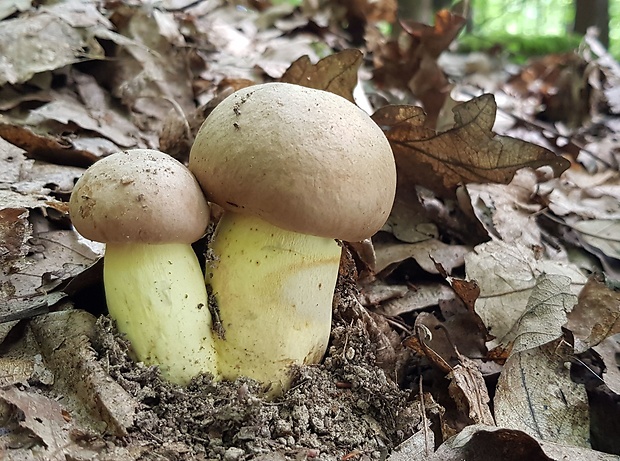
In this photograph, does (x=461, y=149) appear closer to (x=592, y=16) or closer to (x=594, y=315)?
(x=594, y=315)

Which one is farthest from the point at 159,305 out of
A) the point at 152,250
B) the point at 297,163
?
the point at 297,163

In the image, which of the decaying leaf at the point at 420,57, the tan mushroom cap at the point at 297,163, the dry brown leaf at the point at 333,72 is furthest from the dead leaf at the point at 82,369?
the decaying leaf at the point at 420,57

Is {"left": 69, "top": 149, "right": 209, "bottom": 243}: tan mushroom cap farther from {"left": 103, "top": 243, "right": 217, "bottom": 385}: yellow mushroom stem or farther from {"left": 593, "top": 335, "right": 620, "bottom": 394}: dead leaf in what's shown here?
{"left": 593, "top": 335, "right": 620, "bottom": 394}: dead leaf

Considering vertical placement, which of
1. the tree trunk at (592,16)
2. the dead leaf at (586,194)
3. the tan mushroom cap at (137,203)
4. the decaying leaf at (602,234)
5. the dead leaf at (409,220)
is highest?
the tan mushroom cap at (137,203)

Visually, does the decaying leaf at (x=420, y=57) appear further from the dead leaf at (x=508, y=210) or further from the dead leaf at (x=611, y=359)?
the dead leaf at (x=611, y=359)

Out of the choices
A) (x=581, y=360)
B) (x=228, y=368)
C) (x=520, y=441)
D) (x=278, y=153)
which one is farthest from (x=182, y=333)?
(x=581, y=360)

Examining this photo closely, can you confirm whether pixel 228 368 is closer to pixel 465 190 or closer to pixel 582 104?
pixel 465 190

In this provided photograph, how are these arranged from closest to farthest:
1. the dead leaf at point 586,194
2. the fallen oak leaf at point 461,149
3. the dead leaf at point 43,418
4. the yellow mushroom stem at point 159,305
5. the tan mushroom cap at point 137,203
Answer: the dead leaf at point 43,418, the tan mushroom cap at point 137,203, the yellow mushroom stem at point 159,305, the fallen oak leaf at point 461,149, the dead leaf at point 586,194
